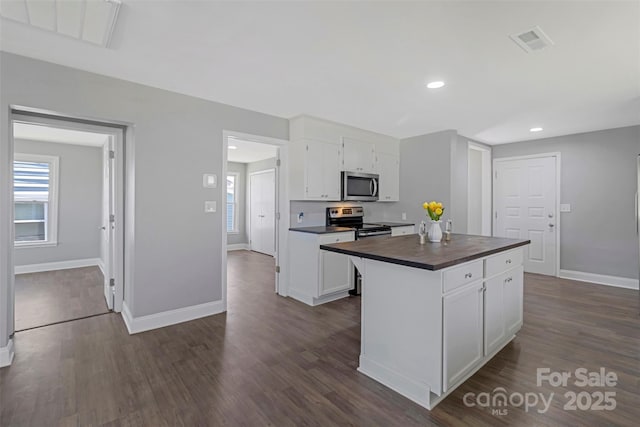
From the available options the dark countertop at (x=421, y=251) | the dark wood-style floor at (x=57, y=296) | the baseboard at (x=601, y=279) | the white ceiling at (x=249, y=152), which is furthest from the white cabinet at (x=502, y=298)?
the white ceiling at (x=249, y=152)

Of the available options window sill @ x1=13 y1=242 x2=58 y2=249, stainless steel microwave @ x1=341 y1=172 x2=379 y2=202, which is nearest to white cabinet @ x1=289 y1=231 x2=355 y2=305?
stainless steel microwave @ x1=341 y1=172 x2=379 y2=202

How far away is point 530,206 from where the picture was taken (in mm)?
5422

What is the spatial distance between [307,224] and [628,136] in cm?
490

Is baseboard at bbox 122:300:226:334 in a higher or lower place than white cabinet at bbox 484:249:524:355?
lower

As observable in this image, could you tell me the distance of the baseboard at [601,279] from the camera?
449 centimetres

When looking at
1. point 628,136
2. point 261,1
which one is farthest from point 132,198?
point 628,136

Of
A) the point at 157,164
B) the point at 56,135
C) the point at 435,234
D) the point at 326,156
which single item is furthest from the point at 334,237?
the point at 56,135

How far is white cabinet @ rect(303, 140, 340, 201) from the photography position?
13.2ft

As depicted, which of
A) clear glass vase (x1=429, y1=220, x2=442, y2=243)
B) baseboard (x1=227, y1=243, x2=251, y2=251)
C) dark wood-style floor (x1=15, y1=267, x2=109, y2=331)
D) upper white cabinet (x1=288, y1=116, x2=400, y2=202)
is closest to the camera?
clear glass vase (x1=429, y1=220, x2=442, y2=243)

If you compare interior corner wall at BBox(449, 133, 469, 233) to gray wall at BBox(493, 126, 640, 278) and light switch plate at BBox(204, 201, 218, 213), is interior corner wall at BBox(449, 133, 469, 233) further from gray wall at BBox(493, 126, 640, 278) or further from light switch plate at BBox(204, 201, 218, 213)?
light switch plate at BBox(204, 201, 218, 213)

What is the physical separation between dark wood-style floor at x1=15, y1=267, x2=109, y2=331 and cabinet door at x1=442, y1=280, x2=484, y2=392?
12.0ft

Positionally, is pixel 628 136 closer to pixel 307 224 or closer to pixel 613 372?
pixel 613 372

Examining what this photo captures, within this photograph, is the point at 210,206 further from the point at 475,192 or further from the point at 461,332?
the point at 475,192

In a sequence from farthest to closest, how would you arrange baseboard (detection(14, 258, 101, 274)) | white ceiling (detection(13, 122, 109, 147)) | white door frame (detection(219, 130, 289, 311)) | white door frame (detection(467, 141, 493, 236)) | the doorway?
white door frame (detection(467, 141, 493, 236)), baseboard (detection(14, 258, 101, 274)), white ceiling (detection(13, 122, 109, 147)), the doorway, white door frame (detection(219, 130, 289, 311))
